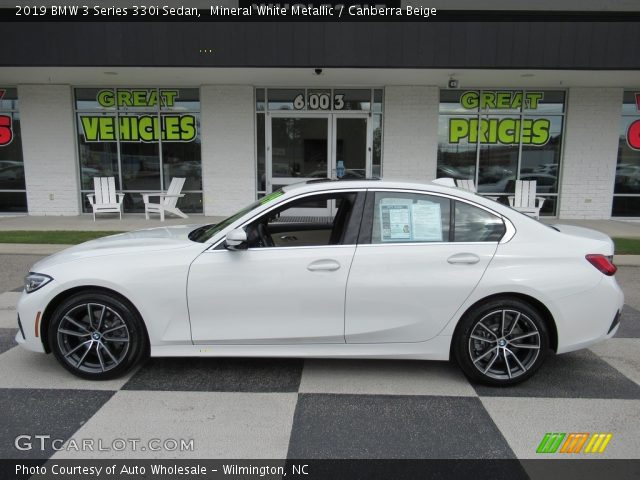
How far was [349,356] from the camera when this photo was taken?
3.76 metres

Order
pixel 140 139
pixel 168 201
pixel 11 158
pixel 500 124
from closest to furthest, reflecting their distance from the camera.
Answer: pixel 168 201 → pixel 500 124 → pixel 140 139 → pixel 11 158

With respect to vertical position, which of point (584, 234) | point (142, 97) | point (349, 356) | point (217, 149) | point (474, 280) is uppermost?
point (142, 97)

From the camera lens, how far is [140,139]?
13.5 m

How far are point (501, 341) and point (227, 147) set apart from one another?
1068 cm

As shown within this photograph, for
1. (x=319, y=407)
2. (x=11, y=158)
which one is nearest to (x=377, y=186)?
(x=319, y=407)

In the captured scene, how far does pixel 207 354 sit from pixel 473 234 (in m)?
2.31

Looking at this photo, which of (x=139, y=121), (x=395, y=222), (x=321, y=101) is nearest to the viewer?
(x=395, y=222)

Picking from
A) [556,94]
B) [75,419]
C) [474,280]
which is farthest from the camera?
[556,94]

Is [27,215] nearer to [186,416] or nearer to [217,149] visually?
[217,149]

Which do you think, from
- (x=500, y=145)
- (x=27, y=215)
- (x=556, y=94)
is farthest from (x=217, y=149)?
(x=556, y=94)

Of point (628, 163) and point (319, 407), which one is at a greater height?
point (628, 163)

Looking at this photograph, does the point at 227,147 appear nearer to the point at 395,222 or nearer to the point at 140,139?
the point at 140,139

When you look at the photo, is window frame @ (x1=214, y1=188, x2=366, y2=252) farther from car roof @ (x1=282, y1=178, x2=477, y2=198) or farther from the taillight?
the taillight

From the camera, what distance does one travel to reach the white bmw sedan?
366 cm
